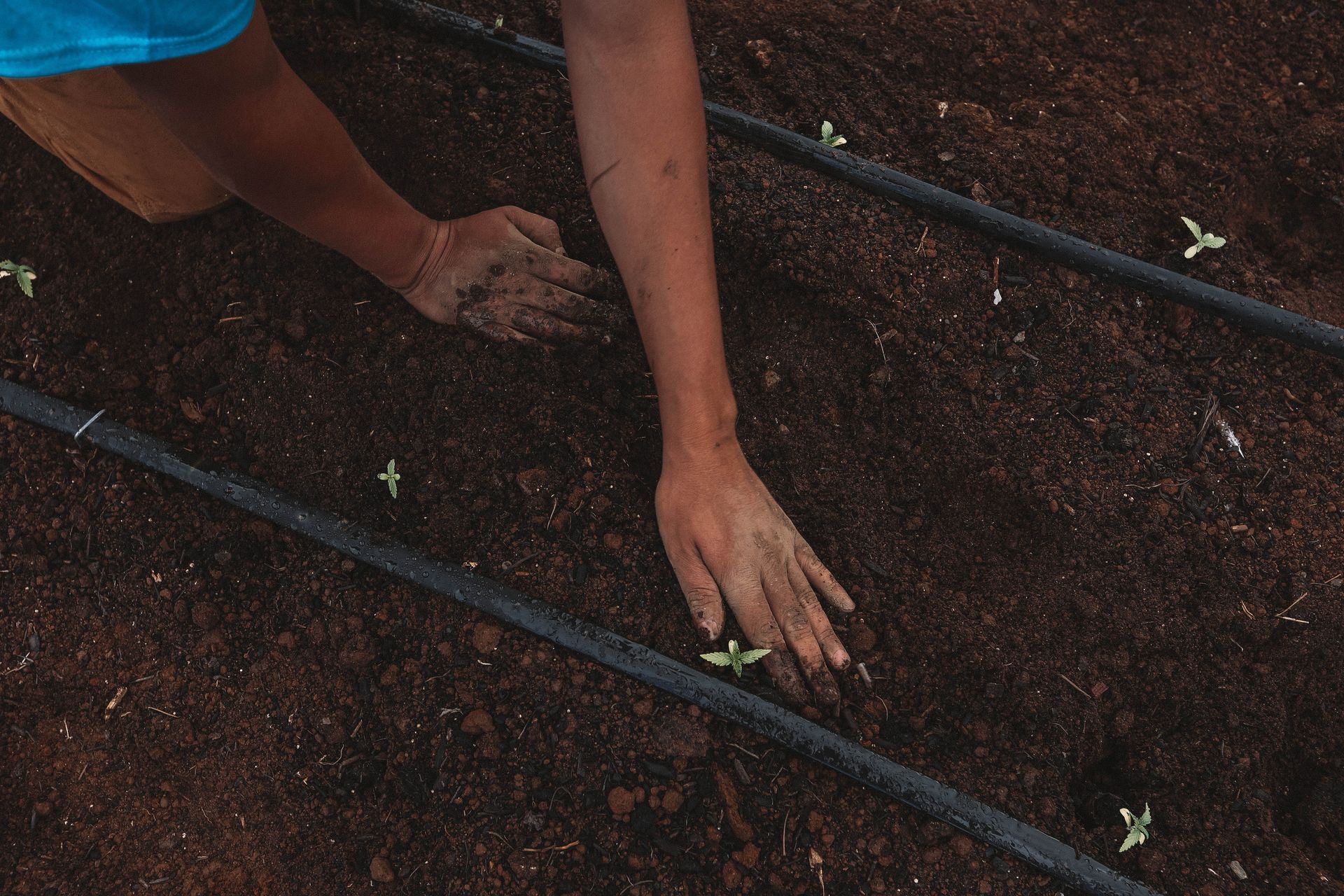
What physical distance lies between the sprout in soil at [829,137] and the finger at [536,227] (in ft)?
2.77

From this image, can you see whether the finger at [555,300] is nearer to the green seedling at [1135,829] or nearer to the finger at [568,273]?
the finger at [568,273]

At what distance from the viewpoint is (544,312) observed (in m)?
2.03

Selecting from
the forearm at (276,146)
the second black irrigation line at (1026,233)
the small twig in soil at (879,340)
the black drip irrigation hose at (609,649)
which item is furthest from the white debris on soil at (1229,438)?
the forearm at (276,146)

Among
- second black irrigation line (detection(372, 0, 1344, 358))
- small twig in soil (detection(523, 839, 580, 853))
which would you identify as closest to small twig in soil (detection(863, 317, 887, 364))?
second black irrigation line (detection(372, 0, 1344, 358))

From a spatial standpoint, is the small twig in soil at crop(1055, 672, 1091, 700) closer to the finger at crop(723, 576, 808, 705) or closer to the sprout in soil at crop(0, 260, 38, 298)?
the finger at crop(723, 576, 808, 705)

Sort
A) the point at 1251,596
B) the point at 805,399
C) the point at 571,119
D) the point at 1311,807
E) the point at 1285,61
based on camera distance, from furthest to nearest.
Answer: the point at 1285,61
the point at 571,119
the point at 805,399
the point at 1251,596
the point at 1311,807

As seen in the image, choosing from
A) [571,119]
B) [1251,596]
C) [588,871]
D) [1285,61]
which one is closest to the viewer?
[588,871]

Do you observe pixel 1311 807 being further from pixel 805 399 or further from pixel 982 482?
pixel 805 399

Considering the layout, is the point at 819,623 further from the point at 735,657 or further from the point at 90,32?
the point at 90,32

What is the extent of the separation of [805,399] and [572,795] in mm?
1122

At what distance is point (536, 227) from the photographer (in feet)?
7.05

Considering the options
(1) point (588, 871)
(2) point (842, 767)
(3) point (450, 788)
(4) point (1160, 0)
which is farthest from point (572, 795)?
(4) point (1160, 0)

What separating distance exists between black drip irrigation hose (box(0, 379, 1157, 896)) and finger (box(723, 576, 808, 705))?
0.18 ft

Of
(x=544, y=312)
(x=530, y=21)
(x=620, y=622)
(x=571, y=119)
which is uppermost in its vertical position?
(x=530, y=21)
